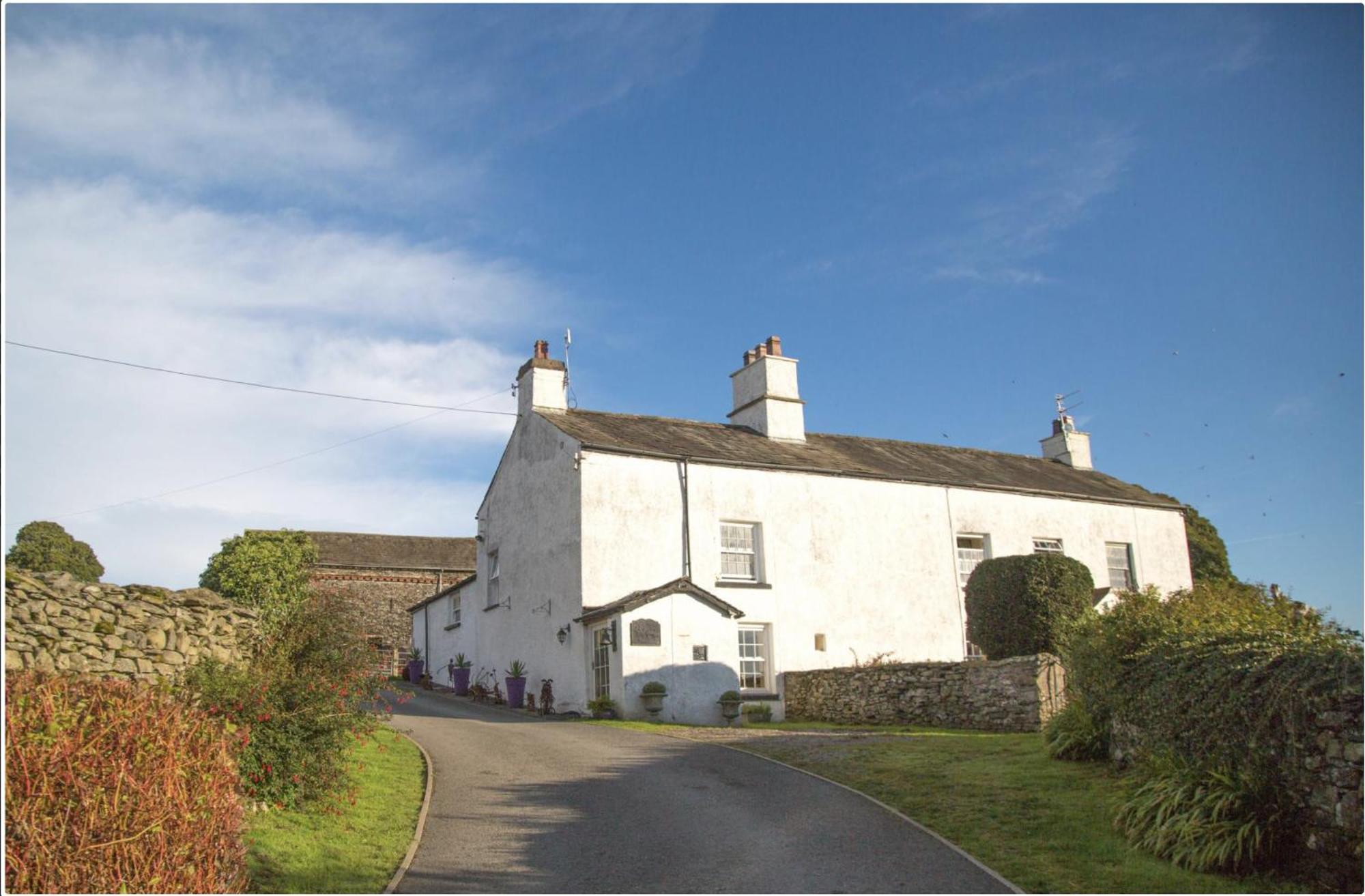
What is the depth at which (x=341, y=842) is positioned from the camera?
10047 millimetres

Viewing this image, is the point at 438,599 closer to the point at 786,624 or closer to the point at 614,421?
the point at 614,421

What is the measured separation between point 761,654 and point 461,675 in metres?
9.90

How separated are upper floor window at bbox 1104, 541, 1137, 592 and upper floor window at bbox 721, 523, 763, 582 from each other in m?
12.4

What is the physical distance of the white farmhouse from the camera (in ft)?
72.1

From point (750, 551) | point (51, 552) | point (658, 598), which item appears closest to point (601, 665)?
point (658, 598)

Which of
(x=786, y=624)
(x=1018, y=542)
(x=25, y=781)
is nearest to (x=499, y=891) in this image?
(x=25, y=781)

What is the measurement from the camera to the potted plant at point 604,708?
20906mm

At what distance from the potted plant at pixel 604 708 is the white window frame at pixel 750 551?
14.2ft

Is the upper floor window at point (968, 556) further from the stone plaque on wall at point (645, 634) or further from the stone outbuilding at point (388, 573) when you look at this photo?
the stone outbuilding at point (388, 573)

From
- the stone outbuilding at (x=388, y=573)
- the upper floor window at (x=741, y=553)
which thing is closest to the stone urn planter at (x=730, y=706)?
the upper floor window at (x=741, y=553)

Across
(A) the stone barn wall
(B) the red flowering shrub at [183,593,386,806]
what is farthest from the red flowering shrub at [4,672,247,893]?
(A) the stone barn wall

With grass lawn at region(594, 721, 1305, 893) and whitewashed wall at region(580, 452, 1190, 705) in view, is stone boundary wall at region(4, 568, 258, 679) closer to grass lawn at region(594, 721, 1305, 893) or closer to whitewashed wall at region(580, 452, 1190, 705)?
grass lawn at region(594, 721, 1305, 893)

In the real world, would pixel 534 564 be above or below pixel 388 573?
below

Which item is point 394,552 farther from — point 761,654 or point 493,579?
point 761,654
